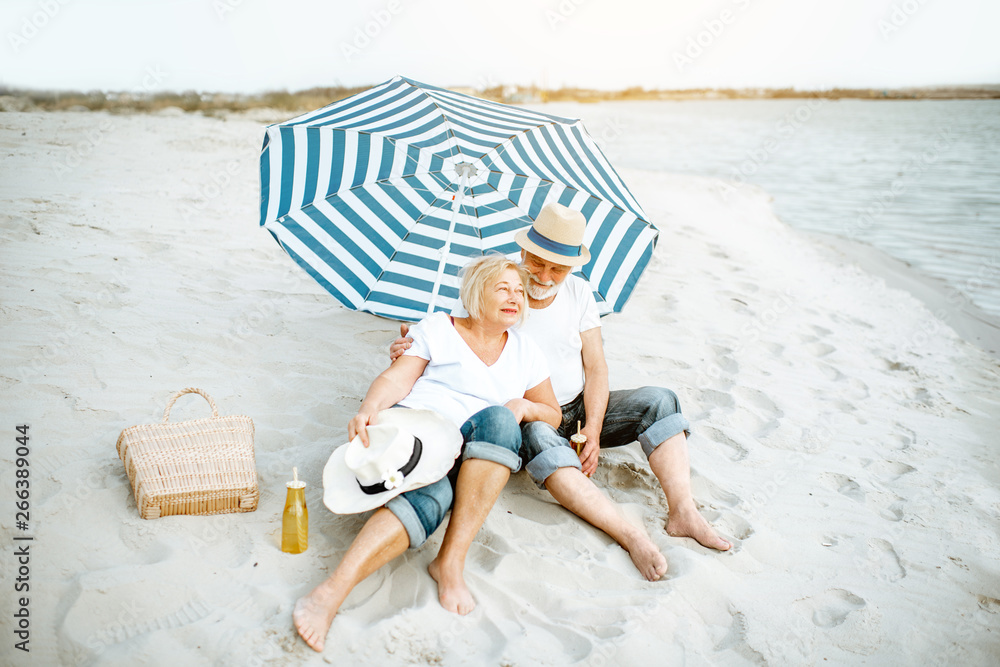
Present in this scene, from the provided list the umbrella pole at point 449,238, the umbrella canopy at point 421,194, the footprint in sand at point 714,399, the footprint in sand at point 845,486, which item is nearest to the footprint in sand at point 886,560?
the footprint in sand at point 845,486

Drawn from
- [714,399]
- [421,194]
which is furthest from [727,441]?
[421,194]

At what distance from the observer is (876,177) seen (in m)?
16.6

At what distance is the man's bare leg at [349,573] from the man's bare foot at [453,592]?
0.18 m

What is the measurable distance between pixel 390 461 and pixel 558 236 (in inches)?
47.1

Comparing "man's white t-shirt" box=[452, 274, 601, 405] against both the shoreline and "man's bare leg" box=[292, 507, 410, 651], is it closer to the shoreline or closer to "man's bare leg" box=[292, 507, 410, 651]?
"man's bare leg" box=[292, 507, 410, 651]

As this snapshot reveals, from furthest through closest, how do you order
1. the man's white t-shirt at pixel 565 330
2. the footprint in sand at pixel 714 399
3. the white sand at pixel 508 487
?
the footprint in sand at pixel 714 399, the man's white t-shirt at pixel 565 330, the white sand at pixel 508 487

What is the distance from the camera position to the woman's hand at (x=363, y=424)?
2.40m

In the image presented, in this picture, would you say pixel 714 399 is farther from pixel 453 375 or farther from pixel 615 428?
pixel 453 375

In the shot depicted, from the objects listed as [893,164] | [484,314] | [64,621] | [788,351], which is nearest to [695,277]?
[788,351]

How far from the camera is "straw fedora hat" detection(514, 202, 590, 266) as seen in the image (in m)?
2.87

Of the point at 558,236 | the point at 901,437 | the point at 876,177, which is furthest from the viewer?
the point at 876,177

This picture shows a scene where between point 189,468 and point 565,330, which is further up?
point 565,330

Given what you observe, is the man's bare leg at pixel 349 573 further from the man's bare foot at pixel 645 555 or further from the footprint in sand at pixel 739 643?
the footprint in sand at pixel 739 643

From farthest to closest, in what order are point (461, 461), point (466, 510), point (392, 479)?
1. point (461, 461)
2. point (466, 510)
3. point (392, 479)
